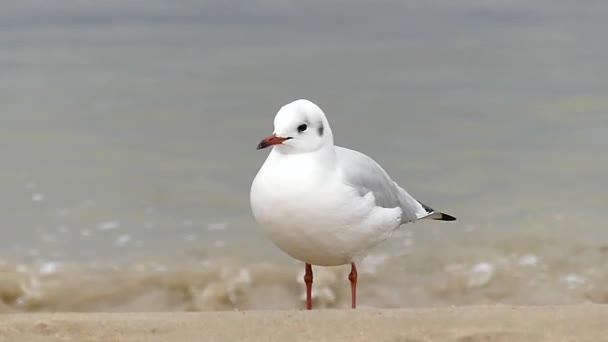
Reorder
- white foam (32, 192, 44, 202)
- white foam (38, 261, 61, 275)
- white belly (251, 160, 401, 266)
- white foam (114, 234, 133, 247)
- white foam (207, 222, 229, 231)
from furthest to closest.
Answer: white foam (32, 192, 44, 202) < white foam (207, 222, 229, 231) < white foam (114, 234, 133, 247) < white foam (38, 261, 61, 275) < white belly (251, 160, 401, 266)

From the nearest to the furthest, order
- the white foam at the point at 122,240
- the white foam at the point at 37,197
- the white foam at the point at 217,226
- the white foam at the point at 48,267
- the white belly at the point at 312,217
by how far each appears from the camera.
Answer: the white belly at the point at 312,217 < the white foam at the point at 48,267 < the white foam at the point at 122,240 < the white foam at the point at 217,226 < the white foam at the point at 37,197

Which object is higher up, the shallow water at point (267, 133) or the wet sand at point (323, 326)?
the shallow water at point (267, 133)

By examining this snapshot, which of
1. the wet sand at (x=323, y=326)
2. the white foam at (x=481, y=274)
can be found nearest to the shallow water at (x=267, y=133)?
the white foam at (x=481, y=274)

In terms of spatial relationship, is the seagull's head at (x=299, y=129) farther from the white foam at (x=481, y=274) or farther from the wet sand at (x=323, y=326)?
the white foam at (x=481, y=274)

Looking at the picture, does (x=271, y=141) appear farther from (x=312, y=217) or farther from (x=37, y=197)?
(x=37, y=197)

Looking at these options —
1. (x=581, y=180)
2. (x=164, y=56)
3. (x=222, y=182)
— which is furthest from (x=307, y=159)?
(x=164, y=56)

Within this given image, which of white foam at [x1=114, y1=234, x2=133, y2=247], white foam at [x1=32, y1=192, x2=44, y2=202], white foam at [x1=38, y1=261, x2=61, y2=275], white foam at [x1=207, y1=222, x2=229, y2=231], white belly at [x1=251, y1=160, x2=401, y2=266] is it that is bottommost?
white belly at [x1=251, y1=160, x2=401, y2=266]

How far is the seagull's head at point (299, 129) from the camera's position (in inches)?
171

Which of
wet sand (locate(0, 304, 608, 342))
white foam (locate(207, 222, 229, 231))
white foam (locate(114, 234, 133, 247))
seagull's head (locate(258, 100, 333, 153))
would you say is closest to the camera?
wet sand (locate(0, 304, 608, 342))

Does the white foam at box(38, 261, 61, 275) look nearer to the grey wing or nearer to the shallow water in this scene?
the shallow water

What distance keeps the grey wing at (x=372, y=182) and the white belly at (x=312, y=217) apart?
0.30ft

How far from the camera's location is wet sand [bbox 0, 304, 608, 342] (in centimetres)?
335

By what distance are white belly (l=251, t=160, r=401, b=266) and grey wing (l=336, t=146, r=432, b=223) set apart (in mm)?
93

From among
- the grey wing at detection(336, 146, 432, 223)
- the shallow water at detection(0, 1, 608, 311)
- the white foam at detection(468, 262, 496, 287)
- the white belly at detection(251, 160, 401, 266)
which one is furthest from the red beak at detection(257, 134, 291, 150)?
the white foam at detection(468, 262, 496, 287)
